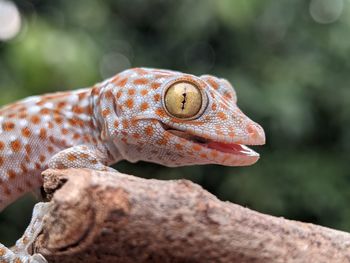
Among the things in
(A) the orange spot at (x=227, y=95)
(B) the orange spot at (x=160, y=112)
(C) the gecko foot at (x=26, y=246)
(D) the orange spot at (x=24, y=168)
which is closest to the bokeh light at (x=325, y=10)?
(A) the orange spot at (x=227, y=95)

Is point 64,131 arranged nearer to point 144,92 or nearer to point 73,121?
point 73,121

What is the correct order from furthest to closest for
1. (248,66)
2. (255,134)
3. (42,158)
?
(248,66) < (42,158) < (255,134)

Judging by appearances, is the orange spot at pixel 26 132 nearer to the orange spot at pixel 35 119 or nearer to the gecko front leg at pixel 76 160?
the orange spot at pixel 35 119

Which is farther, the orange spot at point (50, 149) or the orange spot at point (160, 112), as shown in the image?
the orange spot at point (50, 149)

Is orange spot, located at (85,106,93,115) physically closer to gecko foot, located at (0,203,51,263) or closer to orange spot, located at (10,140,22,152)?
orange spot, located at (10,140,22,152)

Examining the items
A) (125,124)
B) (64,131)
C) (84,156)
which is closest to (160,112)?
(125,124)

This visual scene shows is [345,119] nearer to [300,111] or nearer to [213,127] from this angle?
[300,111]
